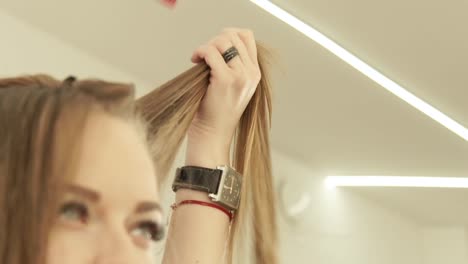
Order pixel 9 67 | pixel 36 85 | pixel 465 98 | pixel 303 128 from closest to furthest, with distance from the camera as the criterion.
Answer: pixel 36 85, pixel 9 67, pixel 465 98, pixel 303 128

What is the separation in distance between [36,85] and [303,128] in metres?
2.24

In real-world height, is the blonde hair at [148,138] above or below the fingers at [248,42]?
below

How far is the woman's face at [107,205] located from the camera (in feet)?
1.72

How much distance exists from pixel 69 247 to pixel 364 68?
1946mm

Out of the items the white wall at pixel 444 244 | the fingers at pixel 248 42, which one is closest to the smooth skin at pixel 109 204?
the fingers at pixel 248 42

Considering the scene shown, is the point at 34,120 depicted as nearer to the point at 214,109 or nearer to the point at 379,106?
the point at 214,109

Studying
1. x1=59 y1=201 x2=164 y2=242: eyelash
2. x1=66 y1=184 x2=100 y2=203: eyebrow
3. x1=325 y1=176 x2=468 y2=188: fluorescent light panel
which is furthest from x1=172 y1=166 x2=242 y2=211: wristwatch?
x1=325 y1=176 x2=468 y2=188: fluorescent light panel

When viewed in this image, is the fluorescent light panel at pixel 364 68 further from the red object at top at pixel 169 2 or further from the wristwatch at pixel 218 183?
the wristwatch at pixel 218 183

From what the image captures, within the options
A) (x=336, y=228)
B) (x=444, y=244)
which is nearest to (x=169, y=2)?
(x=336, y=228)

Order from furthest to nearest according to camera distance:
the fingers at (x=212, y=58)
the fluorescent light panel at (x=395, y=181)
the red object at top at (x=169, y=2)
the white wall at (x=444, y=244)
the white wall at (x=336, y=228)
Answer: the white wall at (x=444, y=244) → the fluorescent light panel at (x=395, y=181) → the white wall at (x=336, y=228) → the red object at top at (x=169, y=2) → the fingers at (x=212, y=58)

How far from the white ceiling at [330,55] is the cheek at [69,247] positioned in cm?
109

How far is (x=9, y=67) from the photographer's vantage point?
6.45 feet

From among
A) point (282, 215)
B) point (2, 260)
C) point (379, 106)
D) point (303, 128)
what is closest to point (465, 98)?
point (379, 106)

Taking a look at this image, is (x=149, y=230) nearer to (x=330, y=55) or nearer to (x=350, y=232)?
(x=330, y=55)
